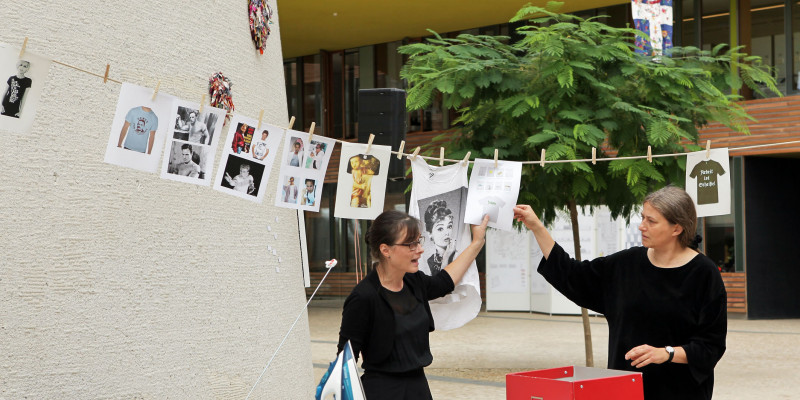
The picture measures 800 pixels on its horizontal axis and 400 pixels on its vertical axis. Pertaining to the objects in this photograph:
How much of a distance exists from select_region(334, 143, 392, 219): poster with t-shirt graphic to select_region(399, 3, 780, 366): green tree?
5.36m

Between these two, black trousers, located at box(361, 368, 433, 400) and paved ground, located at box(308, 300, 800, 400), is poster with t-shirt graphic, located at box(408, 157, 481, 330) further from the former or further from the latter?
paved ground, located at box(308, 300, 800, 400)

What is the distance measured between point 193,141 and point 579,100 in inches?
280

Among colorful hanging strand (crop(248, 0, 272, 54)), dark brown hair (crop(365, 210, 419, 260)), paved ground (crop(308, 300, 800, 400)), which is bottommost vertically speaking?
paved ground (crop(308, 300, 800, 400))

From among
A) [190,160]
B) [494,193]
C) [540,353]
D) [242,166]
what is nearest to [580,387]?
[494,193]

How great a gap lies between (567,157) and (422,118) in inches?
656

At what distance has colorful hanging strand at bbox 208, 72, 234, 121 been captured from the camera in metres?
7.23

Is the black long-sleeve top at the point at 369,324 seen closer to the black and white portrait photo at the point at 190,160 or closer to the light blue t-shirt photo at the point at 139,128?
the black and white portrait photo at the point at 190,160

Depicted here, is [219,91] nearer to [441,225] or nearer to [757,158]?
[441,225]

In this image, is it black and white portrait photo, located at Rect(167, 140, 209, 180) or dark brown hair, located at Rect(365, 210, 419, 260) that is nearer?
dark brown hair, located at Rect(365, 210, 419, 260)

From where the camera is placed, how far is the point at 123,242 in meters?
6.41

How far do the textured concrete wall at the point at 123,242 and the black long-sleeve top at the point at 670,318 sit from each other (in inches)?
138

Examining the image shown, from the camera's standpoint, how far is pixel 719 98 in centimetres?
1148

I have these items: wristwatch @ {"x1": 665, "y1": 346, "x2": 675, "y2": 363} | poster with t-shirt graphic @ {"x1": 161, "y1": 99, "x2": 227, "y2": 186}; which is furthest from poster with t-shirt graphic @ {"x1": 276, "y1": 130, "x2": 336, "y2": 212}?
wristwatch @ {"x1": 665, "y1": 346, "x2": 675, "y2": 363}

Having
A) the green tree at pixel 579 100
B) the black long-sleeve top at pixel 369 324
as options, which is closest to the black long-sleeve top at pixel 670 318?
the black long-sleeve top at pixel 369 324
